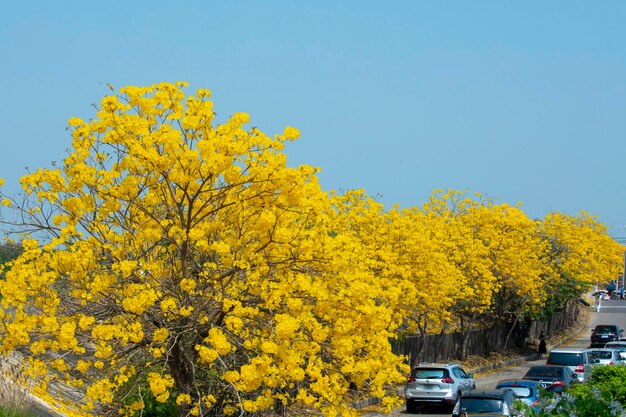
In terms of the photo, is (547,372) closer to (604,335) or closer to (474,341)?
(474,341)

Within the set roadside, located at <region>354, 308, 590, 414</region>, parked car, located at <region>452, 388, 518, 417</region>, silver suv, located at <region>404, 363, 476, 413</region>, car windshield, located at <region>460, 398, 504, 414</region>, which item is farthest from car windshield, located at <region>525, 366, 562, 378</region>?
car windshield, located at <region>460, 398, 504, 414</region>

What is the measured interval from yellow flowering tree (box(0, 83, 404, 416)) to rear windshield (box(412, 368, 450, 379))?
1563 centimetres

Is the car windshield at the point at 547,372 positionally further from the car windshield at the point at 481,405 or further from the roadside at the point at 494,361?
the car windshield at the point at 481,405

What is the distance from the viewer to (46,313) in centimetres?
1477

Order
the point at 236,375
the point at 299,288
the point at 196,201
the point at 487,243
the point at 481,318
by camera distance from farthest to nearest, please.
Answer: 1. the point at 481,318
2. the point at 487,243
3. the point at 196,201
4. the point at 299,288
5. the point at 236,375

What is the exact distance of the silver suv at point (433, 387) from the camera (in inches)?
1231

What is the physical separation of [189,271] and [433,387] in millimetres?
16781

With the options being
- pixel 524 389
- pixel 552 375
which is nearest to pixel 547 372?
pixel 552 375

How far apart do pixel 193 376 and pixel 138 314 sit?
191 cm

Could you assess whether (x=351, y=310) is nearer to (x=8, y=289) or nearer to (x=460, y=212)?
(x=8, y=289)

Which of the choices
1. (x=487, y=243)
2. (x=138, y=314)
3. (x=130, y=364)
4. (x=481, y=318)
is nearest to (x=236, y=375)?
(x=138, y=314)

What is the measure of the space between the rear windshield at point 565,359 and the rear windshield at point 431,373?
660 cm

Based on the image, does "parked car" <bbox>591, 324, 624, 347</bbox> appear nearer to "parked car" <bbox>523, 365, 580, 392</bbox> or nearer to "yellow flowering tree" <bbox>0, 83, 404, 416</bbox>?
"parked car" <bbox>523, 365, 580, 392</bbox>

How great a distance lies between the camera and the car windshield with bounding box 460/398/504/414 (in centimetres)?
2230
